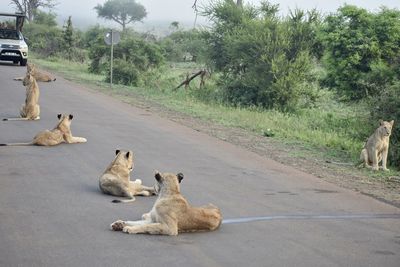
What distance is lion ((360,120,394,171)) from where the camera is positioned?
520 inches

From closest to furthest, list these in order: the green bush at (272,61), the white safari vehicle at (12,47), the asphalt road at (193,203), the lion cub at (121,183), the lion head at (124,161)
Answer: the asphalt road at (193,203) < the lion cub at (121,183) < the lion head at (124,161) < the green bush at (272,61) < the white safari vehicle at (12,47)

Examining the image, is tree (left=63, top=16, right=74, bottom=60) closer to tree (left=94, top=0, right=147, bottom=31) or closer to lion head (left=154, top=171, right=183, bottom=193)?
tree (left=94, top=0, right=147, bottom=31)

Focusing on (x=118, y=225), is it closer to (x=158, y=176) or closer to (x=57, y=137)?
(x=158, y=176)

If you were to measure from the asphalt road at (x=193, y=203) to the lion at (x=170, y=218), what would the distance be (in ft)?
0.36

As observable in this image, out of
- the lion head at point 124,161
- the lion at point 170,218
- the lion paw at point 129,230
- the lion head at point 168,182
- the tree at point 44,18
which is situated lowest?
the lion paw at point 129,230

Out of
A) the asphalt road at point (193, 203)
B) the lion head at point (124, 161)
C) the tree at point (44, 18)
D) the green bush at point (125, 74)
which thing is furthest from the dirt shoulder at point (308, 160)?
the tree at point (44, 18)

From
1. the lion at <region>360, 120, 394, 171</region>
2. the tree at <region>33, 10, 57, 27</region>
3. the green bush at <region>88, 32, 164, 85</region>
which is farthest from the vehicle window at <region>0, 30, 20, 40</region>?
the tree at <region>33, 10, 57, 27</region>

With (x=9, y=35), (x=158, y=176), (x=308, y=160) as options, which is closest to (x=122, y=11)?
(x=9, y=35)

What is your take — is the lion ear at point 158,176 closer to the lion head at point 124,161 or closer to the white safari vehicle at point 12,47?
the lion head at point 124,161

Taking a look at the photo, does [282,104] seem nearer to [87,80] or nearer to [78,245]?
[87,80]

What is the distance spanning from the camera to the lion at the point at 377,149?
13.2m

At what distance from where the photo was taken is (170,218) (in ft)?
23.4

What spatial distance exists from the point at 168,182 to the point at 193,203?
1544 mm

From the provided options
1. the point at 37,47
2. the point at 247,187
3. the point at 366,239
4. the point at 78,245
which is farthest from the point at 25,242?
the point at 37,47
